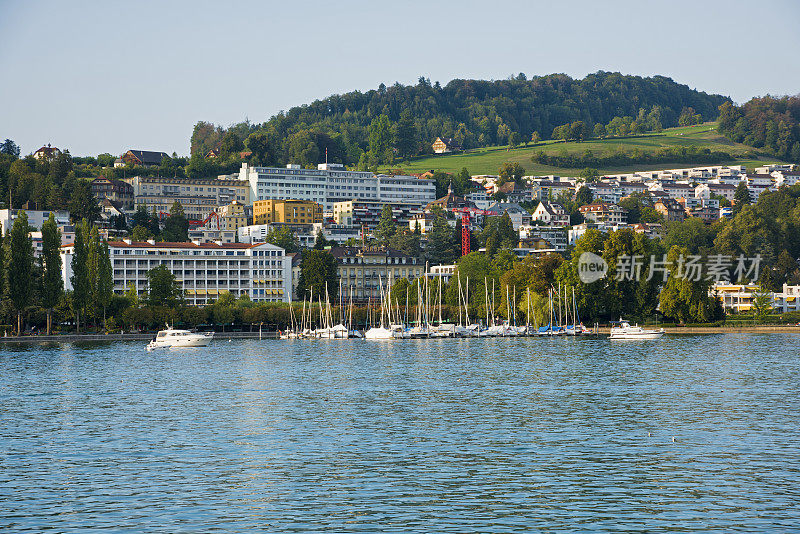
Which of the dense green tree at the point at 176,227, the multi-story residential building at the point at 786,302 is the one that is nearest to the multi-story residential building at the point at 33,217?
the dense green tree at the point at 176,227

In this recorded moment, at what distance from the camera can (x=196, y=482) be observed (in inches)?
1099

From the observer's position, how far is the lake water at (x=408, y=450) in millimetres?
23938

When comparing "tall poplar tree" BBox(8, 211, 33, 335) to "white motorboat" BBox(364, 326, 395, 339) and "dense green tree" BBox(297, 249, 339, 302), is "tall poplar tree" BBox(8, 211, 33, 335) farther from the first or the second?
"dense green tree" BBox(297, 249, 339, 302)

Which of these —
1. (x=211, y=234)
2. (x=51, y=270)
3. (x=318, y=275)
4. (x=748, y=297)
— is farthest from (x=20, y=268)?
(x=748, y=297)

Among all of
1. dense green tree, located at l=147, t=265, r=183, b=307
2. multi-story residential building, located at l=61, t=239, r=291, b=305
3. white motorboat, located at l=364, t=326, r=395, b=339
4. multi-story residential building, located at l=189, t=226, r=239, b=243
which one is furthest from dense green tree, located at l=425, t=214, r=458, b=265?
dense green tree, located at l=147, t=265, r=183, b=307

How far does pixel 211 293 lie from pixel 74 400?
102 metres

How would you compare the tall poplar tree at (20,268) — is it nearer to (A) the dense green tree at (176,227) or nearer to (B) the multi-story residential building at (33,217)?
(B) the multi-story residential building at (33,217)

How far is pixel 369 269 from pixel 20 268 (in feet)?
251

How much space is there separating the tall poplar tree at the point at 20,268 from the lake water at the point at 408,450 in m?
38.6

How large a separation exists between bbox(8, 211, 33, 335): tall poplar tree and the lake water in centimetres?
3856

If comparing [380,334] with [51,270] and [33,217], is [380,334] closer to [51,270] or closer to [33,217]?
[51,270]

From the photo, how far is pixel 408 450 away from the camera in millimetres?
32812

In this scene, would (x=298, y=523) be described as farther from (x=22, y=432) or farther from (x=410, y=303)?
(x=410, y=303)

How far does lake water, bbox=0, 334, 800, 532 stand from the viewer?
78.5ft
